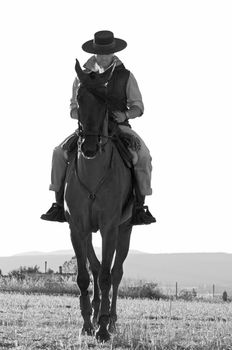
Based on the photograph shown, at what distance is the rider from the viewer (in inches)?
471

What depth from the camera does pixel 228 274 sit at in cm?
15425

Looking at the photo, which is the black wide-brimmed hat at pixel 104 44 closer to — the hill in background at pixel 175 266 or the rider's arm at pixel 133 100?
the rider's arm at pixel 133 100

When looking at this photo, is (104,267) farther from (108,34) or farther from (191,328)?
(108,34)

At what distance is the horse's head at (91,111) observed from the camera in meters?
10.1

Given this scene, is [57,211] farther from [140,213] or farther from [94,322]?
[94,322]

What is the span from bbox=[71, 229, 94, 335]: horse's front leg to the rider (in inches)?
47.7

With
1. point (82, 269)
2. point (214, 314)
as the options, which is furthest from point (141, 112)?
point (214, 314)

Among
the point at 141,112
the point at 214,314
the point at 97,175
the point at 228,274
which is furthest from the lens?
the point at 228,274

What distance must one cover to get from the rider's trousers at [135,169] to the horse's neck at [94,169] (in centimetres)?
93

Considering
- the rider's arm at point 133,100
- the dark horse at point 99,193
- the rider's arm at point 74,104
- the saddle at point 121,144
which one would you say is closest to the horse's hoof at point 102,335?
the dark horse at point 99,193

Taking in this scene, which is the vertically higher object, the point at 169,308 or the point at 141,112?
the point at 141,112

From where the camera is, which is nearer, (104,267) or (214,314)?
(104,267)

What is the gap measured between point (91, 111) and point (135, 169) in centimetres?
206

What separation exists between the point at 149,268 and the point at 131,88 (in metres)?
153
